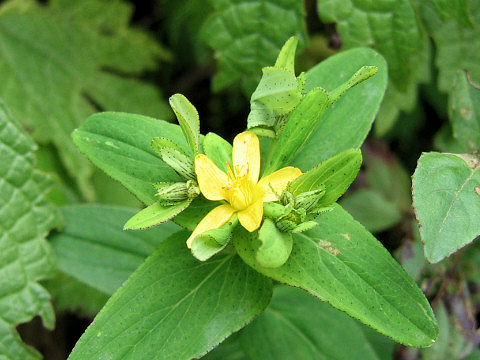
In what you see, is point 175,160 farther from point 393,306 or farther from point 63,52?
point 63,52

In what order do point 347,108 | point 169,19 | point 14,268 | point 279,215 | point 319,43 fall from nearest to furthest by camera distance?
1. point 279,215
2. point 347,108
3. point 14,268
4. point 319,43
5. point 169,19

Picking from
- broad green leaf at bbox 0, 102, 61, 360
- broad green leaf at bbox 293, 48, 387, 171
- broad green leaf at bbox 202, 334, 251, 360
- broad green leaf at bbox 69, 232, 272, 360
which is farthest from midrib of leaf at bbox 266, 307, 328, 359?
broad green leaf at bbox 0, 102, 61, 360

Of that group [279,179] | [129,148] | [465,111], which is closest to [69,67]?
[129,148]

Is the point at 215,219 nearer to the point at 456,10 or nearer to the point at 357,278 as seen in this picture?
the point at 357,278

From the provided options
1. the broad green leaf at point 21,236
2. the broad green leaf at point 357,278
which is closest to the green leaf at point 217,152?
the broad green leaf at point 357,278

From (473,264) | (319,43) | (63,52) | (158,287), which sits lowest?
(473,264)

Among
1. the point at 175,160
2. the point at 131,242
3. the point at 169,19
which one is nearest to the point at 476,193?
the point at 175,160
